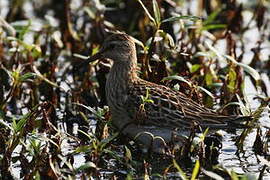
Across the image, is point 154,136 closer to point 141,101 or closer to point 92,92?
point 141,101

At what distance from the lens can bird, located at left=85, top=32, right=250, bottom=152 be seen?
6812mm

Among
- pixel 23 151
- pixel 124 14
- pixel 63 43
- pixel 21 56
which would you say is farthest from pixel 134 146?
pixel 124 14

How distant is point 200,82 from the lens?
8.28 metres

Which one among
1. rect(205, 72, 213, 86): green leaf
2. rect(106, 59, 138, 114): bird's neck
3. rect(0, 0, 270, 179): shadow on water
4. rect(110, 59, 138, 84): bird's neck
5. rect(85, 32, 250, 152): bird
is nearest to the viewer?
rect(0, 0, 270, 179): shadow on water

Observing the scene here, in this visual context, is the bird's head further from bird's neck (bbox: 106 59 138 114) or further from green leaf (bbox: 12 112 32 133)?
green leaf (bbox: 12 112 32 133)

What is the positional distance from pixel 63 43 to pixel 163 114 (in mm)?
3476

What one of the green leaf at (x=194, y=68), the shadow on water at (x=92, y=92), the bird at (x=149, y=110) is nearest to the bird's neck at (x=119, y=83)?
the bird at (x=149, y=110)

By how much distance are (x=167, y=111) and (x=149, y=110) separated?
146mm

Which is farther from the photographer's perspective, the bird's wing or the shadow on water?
the bird's wing

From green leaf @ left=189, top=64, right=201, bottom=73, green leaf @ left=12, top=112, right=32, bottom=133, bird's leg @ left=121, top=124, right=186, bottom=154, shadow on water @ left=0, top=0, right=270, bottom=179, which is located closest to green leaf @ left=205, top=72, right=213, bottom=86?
shadow on water @ left=0, top=0, right=270, bottom=179

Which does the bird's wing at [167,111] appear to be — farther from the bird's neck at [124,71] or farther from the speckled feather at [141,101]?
the bird's neck at [124,71]

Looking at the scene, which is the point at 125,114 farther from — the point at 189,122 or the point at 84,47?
the point at 84,47

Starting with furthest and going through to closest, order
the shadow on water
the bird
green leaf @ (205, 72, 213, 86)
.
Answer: green leaf @ (205, 72, 213, 86) < the bird < the shadow on water

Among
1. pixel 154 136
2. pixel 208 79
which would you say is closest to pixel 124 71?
pixel 154 136
